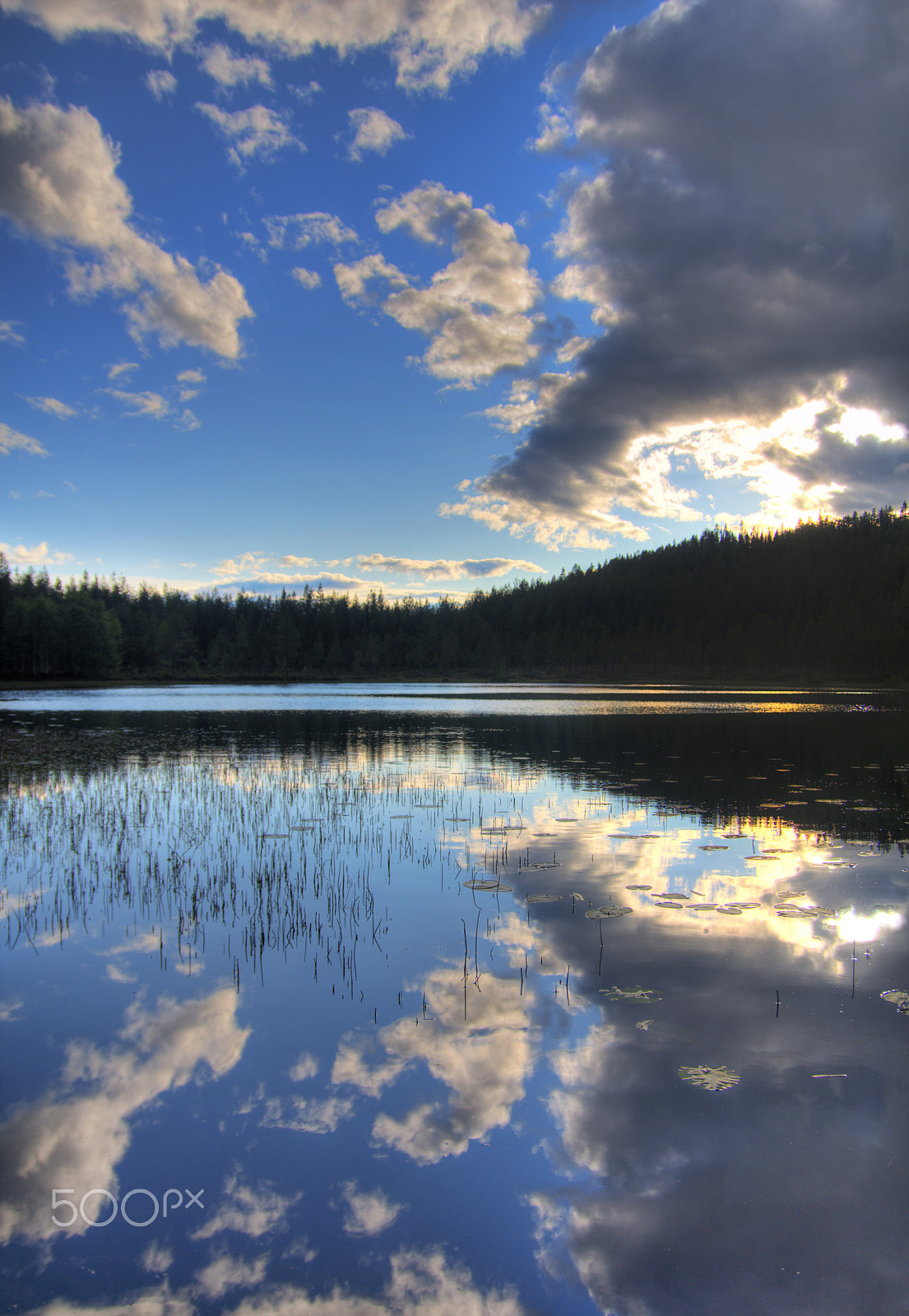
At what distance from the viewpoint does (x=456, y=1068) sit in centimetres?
562

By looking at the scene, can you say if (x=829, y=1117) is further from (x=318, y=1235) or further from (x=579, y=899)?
(x=579, y=899)

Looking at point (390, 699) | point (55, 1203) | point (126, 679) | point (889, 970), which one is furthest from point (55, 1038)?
point (126, 679)

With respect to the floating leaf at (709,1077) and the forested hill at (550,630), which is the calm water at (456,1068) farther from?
the forested hill at (550,630)

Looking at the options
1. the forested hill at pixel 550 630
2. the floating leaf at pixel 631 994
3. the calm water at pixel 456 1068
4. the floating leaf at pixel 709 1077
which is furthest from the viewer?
the forested hill at pixel 550 630

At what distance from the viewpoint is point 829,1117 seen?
4984 millimetres

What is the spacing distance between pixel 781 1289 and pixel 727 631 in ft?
529

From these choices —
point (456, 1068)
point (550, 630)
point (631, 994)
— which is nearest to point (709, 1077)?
point (631, 994)

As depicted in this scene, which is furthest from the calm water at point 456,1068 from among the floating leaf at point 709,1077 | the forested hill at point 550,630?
the forested hill at point 550,630

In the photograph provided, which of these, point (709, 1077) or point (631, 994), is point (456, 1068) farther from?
point (631, 994)

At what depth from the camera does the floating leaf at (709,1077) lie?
212 inches

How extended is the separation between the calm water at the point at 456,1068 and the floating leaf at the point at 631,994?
4 cm

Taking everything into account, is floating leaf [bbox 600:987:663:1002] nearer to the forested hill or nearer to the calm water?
the calm water

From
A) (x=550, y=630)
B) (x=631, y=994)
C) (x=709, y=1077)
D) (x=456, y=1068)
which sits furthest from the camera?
(x=550, y=630)

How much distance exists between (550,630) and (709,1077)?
170 m
